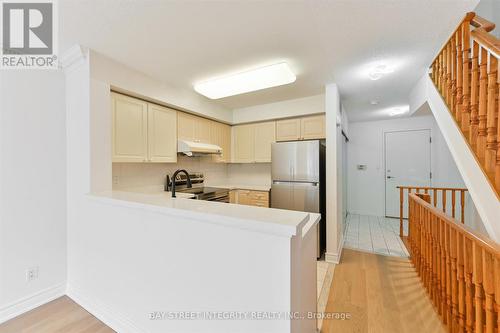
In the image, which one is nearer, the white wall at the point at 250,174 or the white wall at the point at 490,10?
the white wall at the point at 490,10

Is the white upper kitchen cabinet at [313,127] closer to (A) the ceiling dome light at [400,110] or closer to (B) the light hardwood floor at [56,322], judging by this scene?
(A) the ceiling dome light at [400,110]

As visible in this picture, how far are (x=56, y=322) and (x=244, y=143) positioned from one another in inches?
130

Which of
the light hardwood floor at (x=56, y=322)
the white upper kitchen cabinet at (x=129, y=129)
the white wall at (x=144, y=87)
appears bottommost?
the light hardwood floor at (x=56, y=322)

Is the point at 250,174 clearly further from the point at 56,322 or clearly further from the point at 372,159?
the point at 56,322

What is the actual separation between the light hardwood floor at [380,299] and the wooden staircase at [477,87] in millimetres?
1227

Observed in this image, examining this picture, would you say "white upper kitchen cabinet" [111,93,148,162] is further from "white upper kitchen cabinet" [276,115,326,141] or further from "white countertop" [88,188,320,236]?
"white upper kitchen cabinet" [276,115,326,141]

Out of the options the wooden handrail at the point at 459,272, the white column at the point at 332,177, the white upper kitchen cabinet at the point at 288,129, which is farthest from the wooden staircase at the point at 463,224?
the white upper kitchen cabinet at the point at 288,129

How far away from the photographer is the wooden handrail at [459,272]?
120cm

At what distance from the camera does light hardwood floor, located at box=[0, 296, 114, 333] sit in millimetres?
1696

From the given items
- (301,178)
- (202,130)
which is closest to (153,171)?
(202,130)

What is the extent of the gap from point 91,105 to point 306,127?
284cm

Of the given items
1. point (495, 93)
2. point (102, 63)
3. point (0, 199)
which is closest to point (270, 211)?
point (495, 93)

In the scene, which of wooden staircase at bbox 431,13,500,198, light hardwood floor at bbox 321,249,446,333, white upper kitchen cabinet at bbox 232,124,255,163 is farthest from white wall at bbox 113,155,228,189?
wooden staircase at bbox 431,13,500,198
